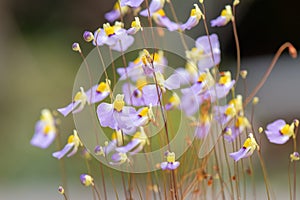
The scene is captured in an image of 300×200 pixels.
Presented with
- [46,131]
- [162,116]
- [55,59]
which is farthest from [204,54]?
[55,59]

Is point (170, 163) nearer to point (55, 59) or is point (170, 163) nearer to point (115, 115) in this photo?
point (115, 115)

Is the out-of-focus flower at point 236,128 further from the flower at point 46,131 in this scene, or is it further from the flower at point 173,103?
the flower at point 46,131

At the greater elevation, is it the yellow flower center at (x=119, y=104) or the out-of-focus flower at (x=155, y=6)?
the out-of-focus flower at (x=155, y=6)

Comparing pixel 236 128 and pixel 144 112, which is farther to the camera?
pixel 236 128

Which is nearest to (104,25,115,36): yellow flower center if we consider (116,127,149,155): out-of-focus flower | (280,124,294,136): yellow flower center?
(116,127,149,155): out-of-focus flower

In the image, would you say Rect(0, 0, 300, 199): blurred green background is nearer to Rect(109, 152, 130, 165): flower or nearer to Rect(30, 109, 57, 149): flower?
Rect(30, 109, 57, 149): flower

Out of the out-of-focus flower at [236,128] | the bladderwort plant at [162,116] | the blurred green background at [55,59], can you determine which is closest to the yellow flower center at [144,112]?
the bladderwort plant at [162,116]
